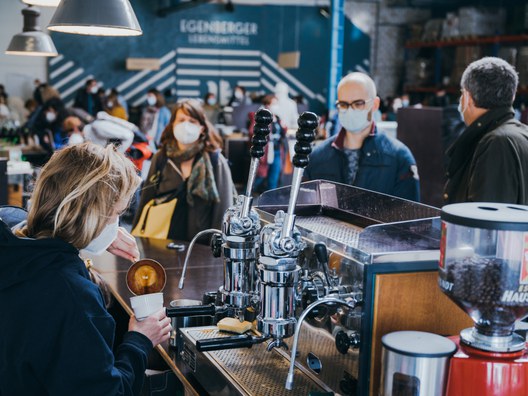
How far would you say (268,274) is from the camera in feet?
5.43

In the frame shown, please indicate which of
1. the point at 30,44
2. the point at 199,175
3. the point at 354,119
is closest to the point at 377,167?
the point at 354,119

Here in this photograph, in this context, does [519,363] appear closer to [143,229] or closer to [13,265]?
[13,265]

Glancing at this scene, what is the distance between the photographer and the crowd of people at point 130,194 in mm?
1550

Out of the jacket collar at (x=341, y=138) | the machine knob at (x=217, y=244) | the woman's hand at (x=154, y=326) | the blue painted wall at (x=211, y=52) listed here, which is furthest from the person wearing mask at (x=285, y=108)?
the woman's hand at (x=154, y=326)

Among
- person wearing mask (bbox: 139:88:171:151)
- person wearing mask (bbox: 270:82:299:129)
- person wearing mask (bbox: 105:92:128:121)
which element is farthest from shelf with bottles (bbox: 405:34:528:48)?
person wearing mask (bbox: 105:92:128:121)

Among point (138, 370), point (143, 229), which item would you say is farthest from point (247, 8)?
point (138, 370)

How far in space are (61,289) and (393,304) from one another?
0.74m

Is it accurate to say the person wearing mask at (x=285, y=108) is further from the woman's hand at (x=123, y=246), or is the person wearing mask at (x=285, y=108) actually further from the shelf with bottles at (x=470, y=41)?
the woman's hand at (x=123, y=246)

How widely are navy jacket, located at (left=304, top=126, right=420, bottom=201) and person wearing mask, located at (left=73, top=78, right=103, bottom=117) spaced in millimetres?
11012

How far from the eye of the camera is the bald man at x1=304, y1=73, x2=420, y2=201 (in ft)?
11.3

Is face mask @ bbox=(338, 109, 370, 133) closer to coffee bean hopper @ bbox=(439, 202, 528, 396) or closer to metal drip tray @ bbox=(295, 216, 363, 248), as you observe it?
metal drip tray @ bbox=(295, 216, 363, 248)

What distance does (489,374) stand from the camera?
137cm

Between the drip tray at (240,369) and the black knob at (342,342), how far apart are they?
163 millimetres

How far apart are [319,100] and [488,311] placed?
1644 cm
